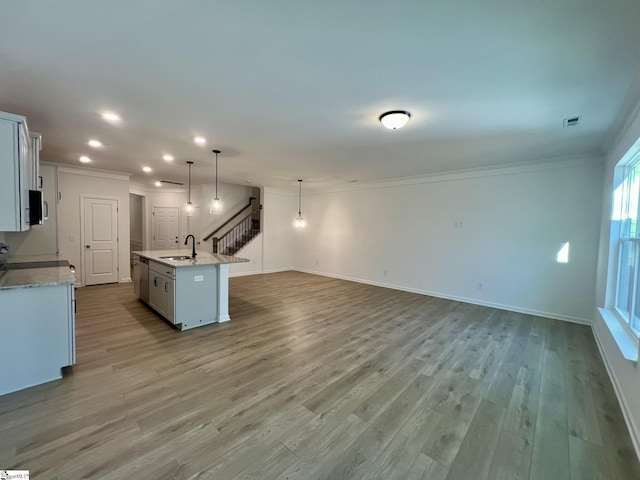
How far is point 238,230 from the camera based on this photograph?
9.28m

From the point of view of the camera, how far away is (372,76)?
7.31 feet

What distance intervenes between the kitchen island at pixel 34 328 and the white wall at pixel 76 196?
3.99 metres

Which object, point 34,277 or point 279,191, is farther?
point 279,191

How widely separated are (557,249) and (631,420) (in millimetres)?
3240

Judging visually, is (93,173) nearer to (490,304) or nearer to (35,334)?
(35,334)

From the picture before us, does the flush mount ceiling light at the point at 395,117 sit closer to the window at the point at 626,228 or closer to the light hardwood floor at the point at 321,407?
the window at the point at 626,228

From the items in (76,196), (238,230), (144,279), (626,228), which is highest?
(76,196)

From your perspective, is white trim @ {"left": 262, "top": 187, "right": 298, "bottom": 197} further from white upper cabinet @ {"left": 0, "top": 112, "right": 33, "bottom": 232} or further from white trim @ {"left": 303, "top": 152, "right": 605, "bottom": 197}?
white upper cabinet @ {"left": 0, "top": 112, "right": 33, "bottom": 232}

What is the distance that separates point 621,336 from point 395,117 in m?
3.15

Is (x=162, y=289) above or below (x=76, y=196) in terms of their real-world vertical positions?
below

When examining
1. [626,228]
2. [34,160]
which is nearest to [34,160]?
[34,160]

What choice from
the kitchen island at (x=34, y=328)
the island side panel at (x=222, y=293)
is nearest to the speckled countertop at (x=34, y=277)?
the kitchen island at (x=34, y=328)

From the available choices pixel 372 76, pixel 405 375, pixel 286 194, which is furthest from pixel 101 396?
pixel 286 194

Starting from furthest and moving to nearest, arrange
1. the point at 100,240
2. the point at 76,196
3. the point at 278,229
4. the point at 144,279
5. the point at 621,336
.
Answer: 1. the point at 278,229
2. the point at 100,240
3. the point at 76,196
4. the point at 144,279
5. the point at 621,336
